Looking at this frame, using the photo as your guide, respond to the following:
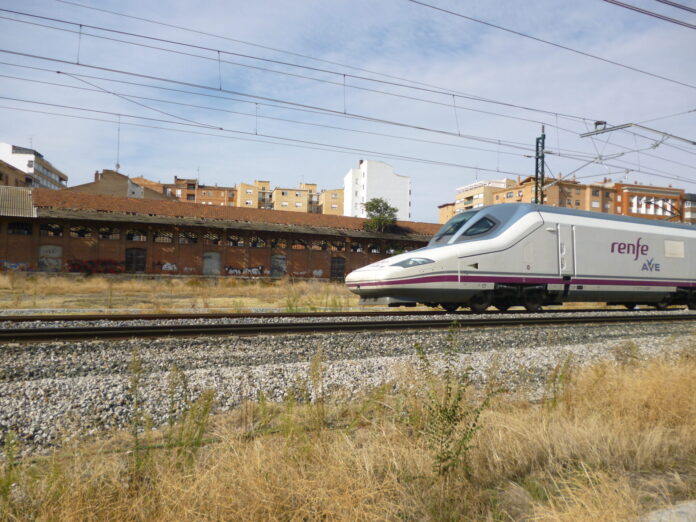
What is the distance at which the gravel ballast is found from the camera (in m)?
3.62

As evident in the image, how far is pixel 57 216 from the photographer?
29188 mm

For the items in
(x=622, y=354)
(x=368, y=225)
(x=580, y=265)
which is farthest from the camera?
(x=368, y=225)

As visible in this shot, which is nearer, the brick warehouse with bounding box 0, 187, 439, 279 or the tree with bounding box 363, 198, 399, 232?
the brick warehouse with bounding box 0, 187, 439, 279

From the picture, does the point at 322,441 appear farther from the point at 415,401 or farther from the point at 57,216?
the point at 57,216

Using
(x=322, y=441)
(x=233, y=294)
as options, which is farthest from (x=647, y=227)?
(x=233, y=294)

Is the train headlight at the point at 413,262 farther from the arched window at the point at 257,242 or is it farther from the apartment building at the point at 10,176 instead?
the apartment building at the point at 10,176

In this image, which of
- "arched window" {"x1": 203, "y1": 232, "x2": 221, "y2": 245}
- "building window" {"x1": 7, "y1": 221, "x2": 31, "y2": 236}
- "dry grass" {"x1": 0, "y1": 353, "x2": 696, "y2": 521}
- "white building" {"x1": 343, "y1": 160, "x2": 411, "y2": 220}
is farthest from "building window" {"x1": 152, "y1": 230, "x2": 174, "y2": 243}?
"white building" {"x1": 343, "y1": 160, "x2": 411, "y2": 220}

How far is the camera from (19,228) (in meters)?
29.6

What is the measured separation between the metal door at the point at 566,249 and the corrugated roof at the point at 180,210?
2699cm

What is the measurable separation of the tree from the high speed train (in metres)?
26.7

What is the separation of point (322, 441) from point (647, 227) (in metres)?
14.7

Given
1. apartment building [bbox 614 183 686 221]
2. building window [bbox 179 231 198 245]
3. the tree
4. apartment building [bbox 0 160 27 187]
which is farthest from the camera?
apartment building [bbox 614 183 686 221]

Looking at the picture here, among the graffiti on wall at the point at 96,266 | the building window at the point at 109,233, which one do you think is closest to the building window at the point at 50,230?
the graffiti on wall at the point at 96,266

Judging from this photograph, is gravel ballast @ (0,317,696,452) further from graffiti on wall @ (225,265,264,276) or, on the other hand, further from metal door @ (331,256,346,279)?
metal door @ (331,256,346,279)
